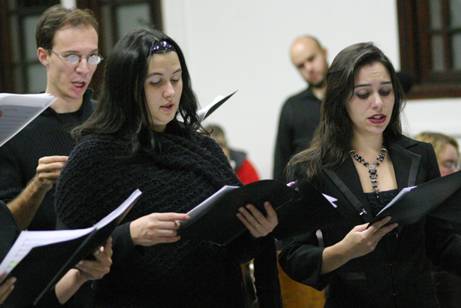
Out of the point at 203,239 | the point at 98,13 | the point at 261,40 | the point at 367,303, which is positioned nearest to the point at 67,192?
the point at 203,239

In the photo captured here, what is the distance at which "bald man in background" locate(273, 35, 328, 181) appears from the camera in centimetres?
638

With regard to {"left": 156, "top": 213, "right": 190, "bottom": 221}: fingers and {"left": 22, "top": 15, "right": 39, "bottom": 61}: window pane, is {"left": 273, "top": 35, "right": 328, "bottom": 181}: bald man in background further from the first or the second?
{"left": 156, "top": 213, "right": 190, "bottom": 221}: fingers

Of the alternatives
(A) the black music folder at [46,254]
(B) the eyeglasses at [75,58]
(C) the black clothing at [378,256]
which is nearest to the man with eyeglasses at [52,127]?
(B) the eyeglasses at [75,58]

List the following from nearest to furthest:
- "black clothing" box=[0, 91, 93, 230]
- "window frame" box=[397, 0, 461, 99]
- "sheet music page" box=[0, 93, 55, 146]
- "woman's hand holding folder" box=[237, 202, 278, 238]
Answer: "woman's hand holding folder" box=[237, 202, 278, 238], "sheet music page" box=[0, 93, 55, 146], "black clothing" box=[0, 91, 93, 230], "window frame" box=[397, 0, 461, 99]

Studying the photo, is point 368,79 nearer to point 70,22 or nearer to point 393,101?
point 393,101

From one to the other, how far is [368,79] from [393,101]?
0.36ft

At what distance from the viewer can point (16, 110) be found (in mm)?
3355

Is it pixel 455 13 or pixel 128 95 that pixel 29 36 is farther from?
pixel 128 95

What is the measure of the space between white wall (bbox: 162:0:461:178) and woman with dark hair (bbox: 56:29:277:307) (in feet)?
13.4

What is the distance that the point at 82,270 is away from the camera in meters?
3.02

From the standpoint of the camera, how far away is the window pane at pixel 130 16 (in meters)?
8.01

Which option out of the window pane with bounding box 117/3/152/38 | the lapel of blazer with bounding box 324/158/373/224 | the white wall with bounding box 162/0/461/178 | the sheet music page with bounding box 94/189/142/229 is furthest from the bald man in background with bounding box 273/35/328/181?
the sheet music page with bounding box 94/189/142/229

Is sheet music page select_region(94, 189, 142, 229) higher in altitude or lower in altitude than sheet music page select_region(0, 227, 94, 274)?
higher

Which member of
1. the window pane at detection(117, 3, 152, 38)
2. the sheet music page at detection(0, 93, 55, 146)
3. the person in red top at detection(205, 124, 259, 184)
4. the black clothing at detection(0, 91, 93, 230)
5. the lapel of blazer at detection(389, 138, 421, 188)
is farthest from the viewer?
the window pane at detection(117, 3, 152, 38)
